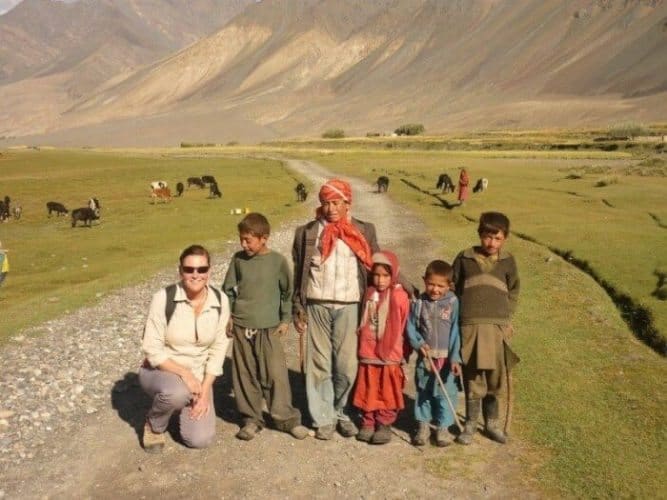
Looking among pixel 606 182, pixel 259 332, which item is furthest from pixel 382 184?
pixel 259 332

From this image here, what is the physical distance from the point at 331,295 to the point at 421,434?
1795mm

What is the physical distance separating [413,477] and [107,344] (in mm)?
5669

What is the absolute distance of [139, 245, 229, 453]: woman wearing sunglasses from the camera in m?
6.16

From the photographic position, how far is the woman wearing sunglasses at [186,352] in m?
6.16

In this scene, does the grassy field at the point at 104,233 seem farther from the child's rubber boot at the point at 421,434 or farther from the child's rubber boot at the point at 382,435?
the child's rubber boot at the point at 421,434

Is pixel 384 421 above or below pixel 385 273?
below

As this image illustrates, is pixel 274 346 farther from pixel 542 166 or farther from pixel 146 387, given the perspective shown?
pixel 542 166

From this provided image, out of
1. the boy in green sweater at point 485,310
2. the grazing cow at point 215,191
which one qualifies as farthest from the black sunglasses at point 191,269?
the grazing cow at point 215,191

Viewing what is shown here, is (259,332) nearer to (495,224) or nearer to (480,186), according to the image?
(495,224)

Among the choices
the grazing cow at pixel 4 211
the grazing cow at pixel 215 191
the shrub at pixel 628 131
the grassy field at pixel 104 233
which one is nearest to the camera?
the grassy field at pixel 104 233

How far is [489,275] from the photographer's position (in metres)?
6.35

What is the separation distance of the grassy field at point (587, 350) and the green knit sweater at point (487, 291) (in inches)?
56.4

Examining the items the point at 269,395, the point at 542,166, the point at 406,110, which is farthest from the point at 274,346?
the point at 406,110

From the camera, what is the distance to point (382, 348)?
21.0ft
